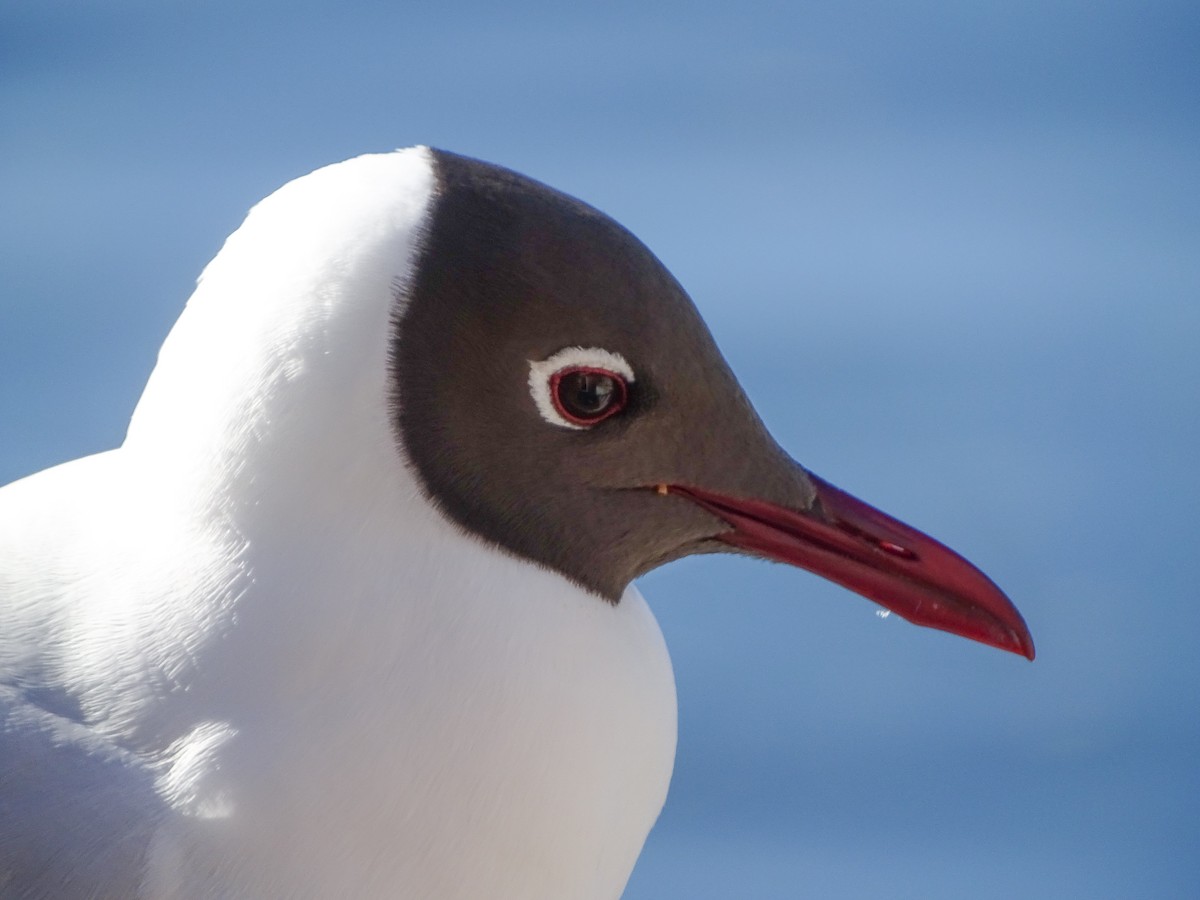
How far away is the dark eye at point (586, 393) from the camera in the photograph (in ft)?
3.27

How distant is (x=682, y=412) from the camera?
1.04 meters

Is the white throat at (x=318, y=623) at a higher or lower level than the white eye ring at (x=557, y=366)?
lower

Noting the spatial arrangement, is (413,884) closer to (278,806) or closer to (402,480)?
(278,806)

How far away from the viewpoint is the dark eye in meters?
1.00

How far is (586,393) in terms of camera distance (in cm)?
101

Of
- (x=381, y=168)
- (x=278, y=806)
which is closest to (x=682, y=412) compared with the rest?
(x=381, y=168)

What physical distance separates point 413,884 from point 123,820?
17 cm

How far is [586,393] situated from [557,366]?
3 centimetres

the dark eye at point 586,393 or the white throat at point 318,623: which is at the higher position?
the dark eye at point 586,393

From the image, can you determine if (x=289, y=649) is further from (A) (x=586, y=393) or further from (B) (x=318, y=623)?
(A) (x=586, y=393)

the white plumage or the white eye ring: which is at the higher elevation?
the white eye ring

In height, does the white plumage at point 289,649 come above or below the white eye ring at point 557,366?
below

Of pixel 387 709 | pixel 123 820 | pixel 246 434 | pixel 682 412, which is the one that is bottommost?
pixel 123 820

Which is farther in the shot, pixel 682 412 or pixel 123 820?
pixel 682 412
